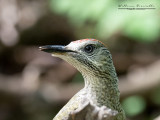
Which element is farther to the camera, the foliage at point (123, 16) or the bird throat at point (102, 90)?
the foliage at point (123, 16)

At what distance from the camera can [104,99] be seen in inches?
161

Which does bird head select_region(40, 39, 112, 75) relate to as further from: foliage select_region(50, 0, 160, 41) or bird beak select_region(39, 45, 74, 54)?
foliage select_region(50, 0, 160, 41)

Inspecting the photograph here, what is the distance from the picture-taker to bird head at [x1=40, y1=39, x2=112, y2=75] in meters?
4.00

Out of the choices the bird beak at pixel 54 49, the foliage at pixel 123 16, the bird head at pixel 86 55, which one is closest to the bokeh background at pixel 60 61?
the foliage at pixel 123 16

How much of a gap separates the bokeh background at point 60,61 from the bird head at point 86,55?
205 centimetres

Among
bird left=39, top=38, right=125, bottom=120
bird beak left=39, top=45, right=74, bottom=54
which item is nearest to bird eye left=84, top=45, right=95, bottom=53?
bird left=39, top=38, right=125, bottom=120

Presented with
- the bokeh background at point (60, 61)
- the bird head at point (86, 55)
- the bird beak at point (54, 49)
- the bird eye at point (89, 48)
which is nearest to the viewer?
the bird beak at point (54, 49)

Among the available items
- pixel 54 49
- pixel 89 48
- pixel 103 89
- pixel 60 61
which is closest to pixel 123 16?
pixel 89 48

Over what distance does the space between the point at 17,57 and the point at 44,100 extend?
2403mm

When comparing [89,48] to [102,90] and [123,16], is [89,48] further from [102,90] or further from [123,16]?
[123,16]

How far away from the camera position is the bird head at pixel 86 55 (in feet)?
13.1

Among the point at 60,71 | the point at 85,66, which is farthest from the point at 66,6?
the point at 85,66

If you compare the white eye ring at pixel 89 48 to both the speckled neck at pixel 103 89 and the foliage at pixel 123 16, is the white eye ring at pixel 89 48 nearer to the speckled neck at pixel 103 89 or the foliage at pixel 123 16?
the speckled neck at pixel 103 89

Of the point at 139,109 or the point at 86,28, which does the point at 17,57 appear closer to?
the point at 86,28
